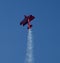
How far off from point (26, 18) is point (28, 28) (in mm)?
4418

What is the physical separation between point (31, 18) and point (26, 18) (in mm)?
2172

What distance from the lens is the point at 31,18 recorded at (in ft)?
651

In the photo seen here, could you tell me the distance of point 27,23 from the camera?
653ft

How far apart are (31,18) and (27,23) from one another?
2.31 m

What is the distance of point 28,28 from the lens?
647ft

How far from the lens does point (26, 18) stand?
19975cm

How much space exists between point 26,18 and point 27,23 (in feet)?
6.47
